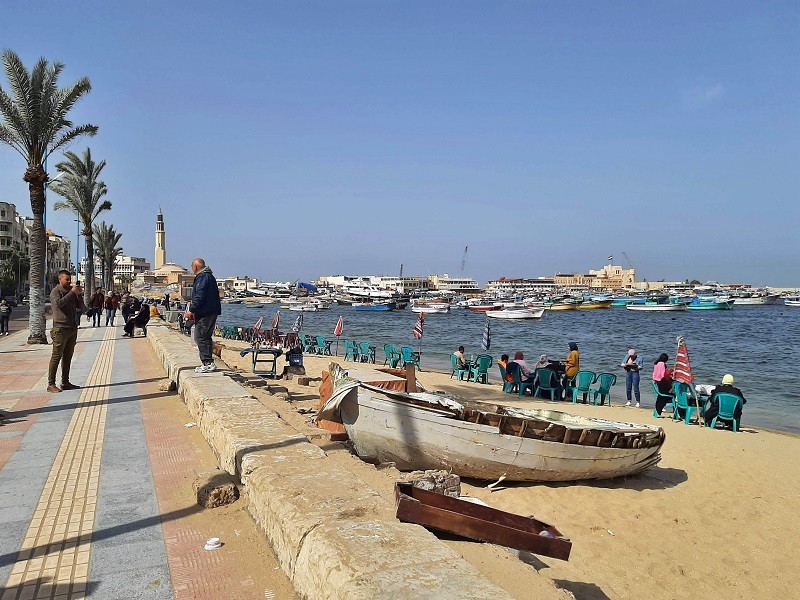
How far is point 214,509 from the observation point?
411 centimetres

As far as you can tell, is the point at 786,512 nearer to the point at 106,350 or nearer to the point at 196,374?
the point at 196,374

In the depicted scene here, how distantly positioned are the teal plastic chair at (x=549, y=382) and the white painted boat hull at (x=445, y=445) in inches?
317

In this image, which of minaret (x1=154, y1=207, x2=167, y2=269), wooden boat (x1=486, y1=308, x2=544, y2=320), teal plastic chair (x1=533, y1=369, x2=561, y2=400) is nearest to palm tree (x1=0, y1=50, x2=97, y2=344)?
teal plastic chair (x1=533, y1=369, x2=561, y2=400)

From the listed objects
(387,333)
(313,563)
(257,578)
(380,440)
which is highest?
(313,563)

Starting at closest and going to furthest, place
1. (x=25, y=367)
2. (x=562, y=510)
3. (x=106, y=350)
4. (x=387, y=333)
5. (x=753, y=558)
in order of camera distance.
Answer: (x=753, y=558), (x=562, y=510), (x=25, y=367), (x=106, y=350), (x=387, y=333)

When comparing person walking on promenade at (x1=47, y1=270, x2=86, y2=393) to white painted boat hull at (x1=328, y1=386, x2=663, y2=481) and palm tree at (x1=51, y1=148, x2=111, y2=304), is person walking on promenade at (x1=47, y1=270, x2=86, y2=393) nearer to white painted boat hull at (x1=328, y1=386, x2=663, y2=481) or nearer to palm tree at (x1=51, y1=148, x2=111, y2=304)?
white painted boat hull at (x1=328, y1=386, x2=663, y2=481)

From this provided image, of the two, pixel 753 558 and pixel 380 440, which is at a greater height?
pixel 380 440

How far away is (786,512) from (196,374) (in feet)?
28.1

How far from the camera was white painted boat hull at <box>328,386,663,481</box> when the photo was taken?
717cm

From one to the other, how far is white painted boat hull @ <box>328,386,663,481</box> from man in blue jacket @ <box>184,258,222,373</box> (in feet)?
7.75

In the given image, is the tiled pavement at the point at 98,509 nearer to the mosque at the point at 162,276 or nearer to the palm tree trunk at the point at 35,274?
the palm tree trunk at the point at 35,274

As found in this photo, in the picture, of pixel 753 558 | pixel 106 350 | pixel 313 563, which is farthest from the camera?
pixel 106 350

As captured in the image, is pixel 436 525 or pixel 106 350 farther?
pixel 106 350

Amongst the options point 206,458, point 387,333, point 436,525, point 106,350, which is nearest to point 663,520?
point 436,525
